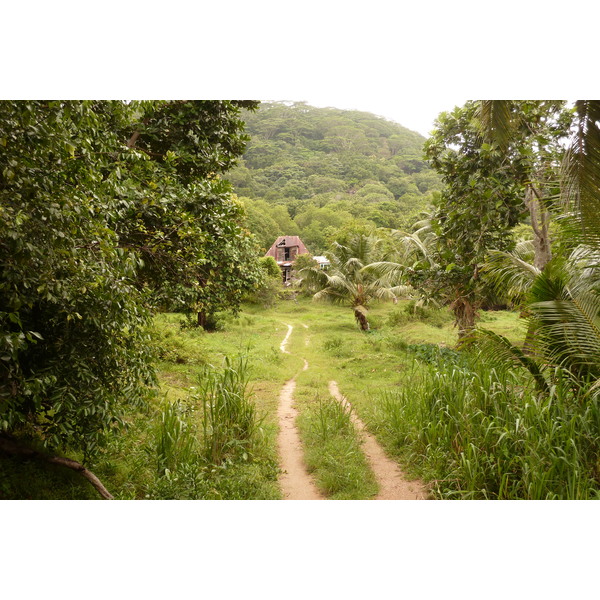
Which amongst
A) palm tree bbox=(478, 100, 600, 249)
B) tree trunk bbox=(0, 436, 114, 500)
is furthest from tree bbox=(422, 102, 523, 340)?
tree trunk bbox=(0, 436, 114, 500)

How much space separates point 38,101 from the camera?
1.93m

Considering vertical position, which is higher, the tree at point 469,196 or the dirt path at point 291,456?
the tree at point 469,196

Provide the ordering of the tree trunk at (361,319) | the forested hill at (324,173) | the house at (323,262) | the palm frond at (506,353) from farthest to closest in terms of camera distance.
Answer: the house at (323,262)
the tree trunk at (361,319)
the forested hill at (324,173)
the palm frond at (506,353)

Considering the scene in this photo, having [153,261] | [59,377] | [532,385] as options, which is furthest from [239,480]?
[532,385]

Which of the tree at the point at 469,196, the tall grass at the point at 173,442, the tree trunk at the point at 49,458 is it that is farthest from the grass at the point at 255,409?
the tree at the point at 469,196

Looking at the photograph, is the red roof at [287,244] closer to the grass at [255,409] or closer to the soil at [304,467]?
the grass at [255,409]

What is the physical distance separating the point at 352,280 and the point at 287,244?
1.45m

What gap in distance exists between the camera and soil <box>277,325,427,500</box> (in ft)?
8.39

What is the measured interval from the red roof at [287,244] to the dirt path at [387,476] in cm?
196

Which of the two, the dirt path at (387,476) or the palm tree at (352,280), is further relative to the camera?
the palm tree at (352,280)

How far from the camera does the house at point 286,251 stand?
4223 mm

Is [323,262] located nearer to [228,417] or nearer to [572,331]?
[228,417]

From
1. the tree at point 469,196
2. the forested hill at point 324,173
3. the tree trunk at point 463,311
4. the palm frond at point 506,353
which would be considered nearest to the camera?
the palm frond at point 506,353

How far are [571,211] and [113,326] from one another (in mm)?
2940
